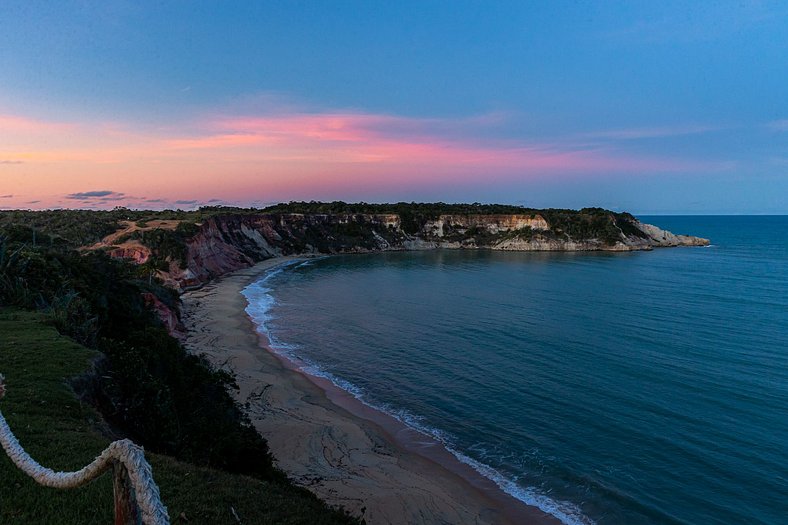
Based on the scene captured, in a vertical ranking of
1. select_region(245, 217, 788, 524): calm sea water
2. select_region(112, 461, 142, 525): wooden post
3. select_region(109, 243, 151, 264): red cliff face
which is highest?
select_region(112, 461, 142, 525): wooden post

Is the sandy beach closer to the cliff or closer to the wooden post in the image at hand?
the wooden post

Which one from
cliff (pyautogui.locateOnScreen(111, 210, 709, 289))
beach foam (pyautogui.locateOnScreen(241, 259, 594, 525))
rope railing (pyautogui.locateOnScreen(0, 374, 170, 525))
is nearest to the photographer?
rope railing (pyautogui.locateOnScreen(0, 374, 170, 525))

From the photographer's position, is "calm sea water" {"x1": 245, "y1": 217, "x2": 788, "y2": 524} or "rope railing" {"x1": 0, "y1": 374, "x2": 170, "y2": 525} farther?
"calm sea water" {"x1": 245, "y1": 217, "x2": 788, "y2": 524}

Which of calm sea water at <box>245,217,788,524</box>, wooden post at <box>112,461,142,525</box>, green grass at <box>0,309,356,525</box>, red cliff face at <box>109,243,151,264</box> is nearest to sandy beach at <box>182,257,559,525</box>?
calm sea water at <box>245,217,788,524</box>

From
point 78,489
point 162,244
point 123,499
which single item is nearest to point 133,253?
point 162,244

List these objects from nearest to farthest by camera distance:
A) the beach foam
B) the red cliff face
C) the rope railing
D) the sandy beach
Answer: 1. the rope railing
2. the sandy beach
3. the beach foam
4. the red cliff face

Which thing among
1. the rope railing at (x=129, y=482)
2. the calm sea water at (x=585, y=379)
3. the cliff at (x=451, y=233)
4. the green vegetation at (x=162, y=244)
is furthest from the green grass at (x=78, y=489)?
the cliff at (x=451, y=233)

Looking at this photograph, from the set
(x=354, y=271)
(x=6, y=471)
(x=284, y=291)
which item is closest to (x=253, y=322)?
(x=284, y=291)
